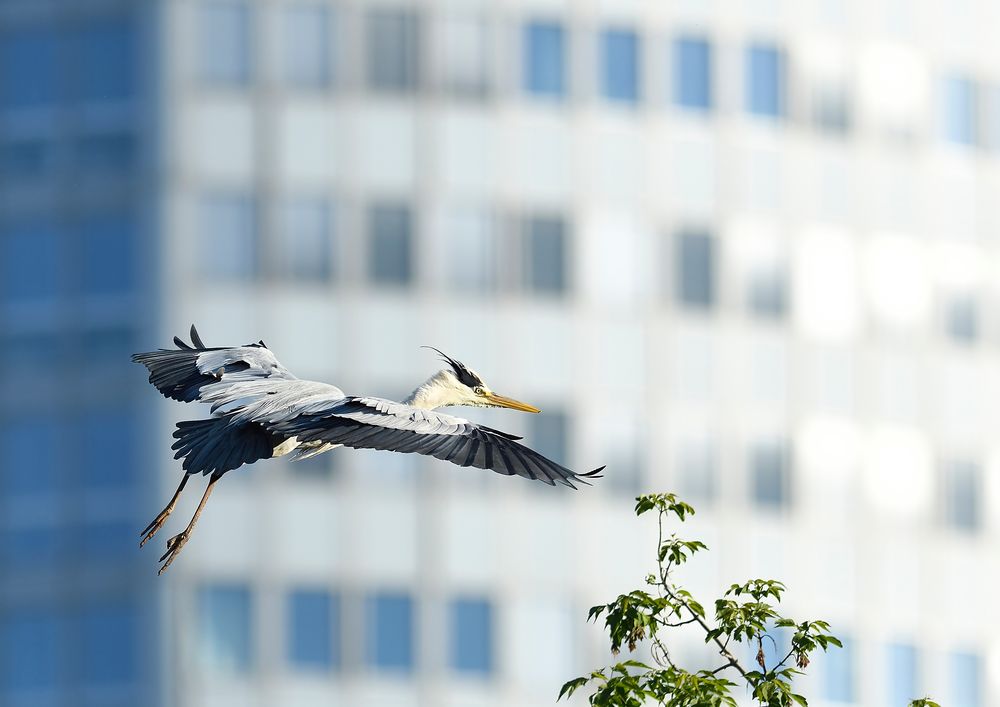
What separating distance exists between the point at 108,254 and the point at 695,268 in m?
14.3

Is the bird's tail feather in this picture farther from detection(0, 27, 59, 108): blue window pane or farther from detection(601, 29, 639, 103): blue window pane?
detection(601, 29, 639, 103): blue window pane

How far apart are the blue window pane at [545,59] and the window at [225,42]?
6.80 metres

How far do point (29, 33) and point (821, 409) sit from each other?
21.2 m

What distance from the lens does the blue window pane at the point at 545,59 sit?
58.8 meters

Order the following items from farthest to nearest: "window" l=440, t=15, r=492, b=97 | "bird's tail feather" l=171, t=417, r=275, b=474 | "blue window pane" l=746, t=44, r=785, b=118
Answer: "blue window pane" l=746, t=44, r=785, b=118 < "window" l=440, t=15, r=492, b=97 < "bird's tail feather" l=171, t=417, r=275, b=474

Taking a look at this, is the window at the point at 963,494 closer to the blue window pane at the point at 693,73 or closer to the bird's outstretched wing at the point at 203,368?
the blue window pane at the point at 693,73

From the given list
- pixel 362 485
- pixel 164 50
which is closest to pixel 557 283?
pixel 362 485

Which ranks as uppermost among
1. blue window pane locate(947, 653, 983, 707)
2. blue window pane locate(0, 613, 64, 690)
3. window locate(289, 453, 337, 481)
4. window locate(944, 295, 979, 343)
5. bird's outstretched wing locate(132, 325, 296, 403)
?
window locate(944, 295, 979, 343)

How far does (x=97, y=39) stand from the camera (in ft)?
186

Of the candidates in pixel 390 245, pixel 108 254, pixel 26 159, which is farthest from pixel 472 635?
pixel 26 159

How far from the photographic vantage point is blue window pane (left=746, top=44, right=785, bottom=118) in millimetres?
61500

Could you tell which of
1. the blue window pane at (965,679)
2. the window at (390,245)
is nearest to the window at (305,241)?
the window at (390,245)

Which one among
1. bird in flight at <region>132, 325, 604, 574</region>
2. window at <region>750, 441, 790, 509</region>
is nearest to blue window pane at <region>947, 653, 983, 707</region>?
window at <region>750, 441, 790, 509</region>

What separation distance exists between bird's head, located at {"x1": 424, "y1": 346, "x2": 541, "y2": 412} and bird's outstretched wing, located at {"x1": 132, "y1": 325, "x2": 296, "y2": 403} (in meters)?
1.58
